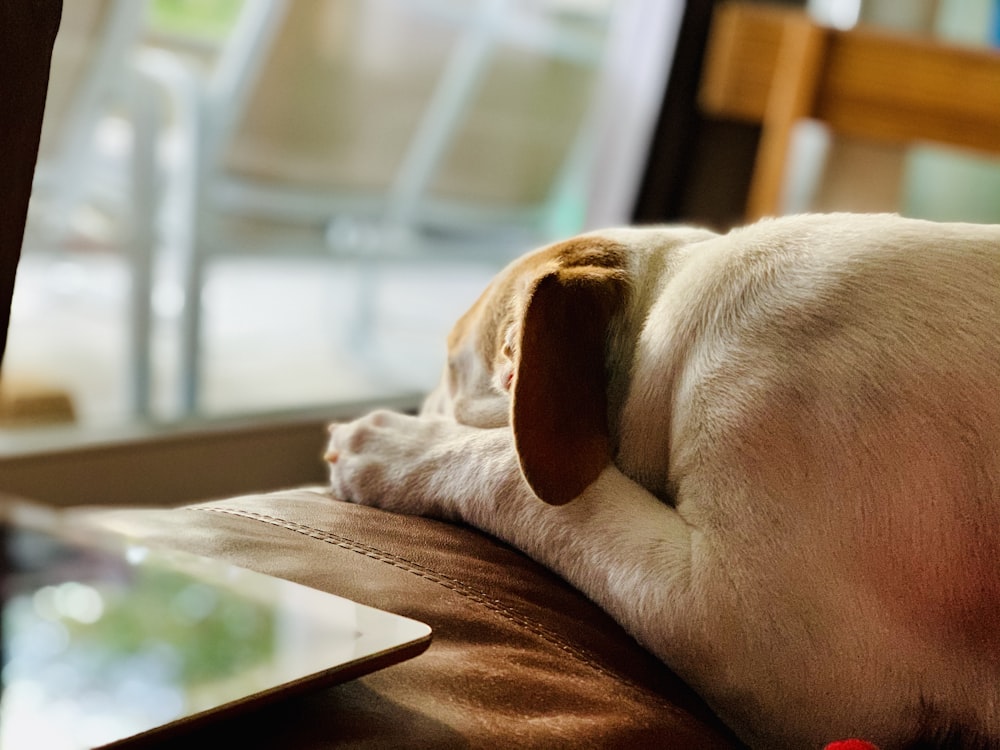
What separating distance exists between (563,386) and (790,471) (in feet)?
0.73

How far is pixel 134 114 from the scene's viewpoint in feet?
9.55

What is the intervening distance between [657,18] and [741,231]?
9.30ft

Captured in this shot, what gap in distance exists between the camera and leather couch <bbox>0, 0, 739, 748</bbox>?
79cm

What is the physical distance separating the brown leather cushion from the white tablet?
3cm

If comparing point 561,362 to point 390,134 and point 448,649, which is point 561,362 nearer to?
point 448,649

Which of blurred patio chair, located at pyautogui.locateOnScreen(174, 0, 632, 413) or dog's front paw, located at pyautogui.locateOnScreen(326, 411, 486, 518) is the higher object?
blurred patio chair, located at pyautogui.locateOnScreen(174, 0, 632, 413)

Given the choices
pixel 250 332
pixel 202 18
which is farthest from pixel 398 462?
pixel 250 332

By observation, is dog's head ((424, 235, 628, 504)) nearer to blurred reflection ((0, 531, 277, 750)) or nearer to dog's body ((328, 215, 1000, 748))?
dog's body ((328, 215, 1000, 748))

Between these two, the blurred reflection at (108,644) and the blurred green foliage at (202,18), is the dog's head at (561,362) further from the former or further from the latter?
the blurred green foliage at (202,18)

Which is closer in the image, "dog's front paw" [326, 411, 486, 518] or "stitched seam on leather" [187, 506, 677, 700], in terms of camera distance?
→ "stitched seam on leather" [187, 506, 677, 700]

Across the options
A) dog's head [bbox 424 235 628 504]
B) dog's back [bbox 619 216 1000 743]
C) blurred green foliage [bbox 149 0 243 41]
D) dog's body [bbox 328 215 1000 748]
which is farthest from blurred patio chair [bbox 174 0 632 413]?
dog's back [bbox 619 216 1000 743]

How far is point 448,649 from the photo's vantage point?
918 mm

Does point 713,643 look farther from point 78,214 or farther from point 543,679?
point 78,214

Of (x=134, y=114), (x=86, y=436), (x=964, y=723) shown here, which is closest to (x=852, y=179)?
(x=134, y=114)
